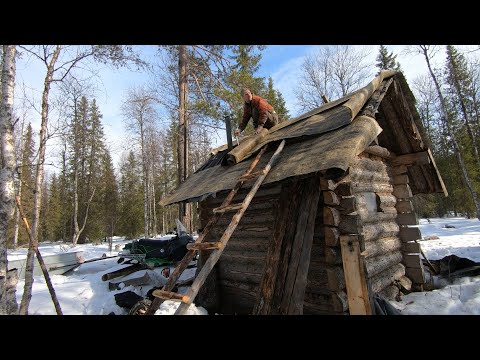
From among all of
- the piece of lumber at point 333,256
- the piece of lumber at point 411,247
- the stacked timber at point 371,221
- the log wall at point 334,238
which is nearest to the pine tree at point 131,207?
the log wall at point 334,238

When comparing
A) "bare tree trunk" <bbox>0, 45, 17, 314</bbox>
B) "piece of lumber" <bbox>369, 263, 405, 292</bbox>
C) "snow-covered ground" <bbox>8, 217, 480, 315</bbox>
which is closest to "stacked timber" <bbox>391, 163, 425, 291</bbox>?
"piece of lumber" <bbox>369, 263, 405, 292</bbox>

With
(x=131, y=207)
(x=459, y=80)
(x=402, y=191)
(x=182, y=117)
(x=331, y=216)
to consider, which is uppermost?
(x=459, y=80)

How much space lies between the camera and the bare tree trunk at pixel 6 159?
5060mm

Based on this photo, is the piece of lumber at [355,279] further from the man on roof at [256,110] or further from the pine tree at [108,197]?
the pine tree at [108,197]

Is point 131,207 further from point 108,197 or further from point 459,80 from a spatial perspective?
point 459,80

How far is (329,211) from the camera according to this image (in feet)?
16.0

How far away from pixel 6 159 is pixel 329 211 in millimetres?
6051

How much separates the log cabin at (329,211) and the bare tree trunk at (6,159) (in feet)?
10.6

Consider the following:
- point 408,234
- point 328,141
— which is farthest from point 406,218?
point 328,141

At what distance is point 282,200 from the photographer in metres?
5.23

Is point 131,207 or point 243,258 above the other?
point 131,207
